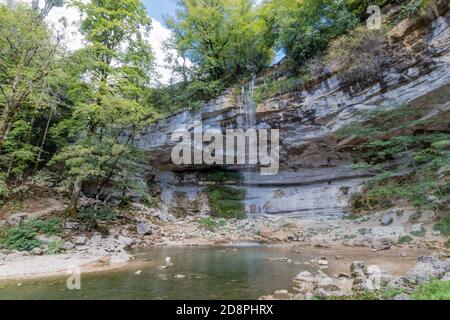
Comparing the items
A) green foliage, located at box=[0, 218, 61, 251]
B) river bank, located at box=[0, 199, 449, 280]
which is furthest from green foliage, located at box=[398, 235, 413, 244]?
green foliage, located at box=[0, 218, 61, 251]

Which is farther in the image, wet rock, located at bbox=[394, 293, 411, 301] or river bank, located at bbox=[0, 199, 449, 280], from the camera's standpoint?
river bank, located at bbox=[0, 199, 449, 280]

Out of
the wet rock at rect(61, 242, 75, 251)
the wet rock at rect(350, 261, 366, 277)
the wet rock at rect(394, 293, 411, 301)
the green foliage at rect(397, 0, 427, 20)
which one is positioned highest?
the green foliage at rect(397, 0, 427, 20)

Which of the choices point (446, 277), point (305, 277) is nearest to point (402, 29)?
point (446, 277)

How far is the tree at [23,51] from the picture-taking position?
776cm

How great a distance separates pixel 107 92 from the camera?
38.9ft

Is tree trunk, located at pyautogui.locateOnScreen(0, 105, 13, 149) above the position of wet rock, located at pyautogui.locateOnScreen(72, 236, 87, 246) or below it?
above

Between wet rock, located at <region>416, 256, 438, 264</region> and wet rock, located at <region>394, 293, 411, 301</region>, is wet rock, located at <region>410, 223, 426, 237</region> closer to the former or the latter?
wet rock, located at <region>416, 256, 438, 264</region>

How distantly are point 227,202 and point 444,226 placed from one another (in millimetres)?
11302

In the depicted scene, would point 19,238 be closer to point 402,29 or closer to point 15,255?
point 15,255

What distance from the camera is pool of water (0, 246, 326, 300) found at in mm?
5129

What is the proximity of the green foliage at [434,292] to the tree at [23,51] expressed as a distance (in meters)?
9.97

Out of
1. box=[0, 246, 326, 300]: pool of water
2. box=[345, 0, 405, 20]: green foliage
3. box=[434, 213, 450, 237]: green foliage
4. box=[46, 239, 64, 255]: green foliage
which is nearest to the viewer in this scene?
box=[0, 246, 326, 300]: pool of water

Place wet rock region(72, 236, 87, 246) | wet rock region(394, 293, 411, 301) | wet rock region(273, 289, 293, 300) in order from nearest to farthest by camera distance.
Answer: wet rock region(394, 293, 411, 301), wet rock region(273, 289, 293, 300), wet rock region(72, 236, 87, 246)

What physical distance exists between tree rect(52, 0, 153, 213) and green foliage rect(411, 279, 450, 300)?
1046 centimetres
